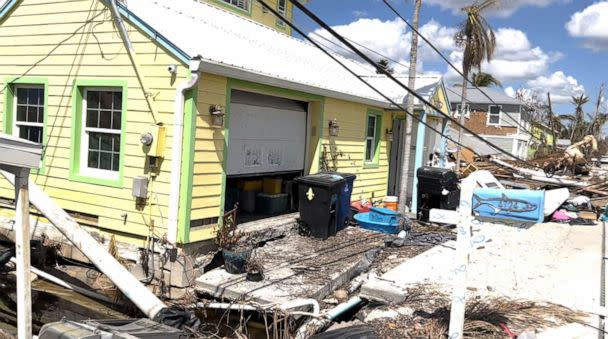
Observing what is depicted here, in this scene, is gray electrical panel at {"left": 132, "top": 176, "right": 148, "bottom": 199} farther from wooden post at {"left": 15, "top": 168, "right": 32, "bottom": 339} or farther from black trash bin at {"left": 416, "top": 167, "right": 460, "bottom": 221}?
black trash bin at {"left": 416, "top": 167, "right": 460, "bottom": 221}

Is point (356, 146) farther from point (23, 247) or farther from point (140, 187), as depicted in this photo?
point (23, 247)

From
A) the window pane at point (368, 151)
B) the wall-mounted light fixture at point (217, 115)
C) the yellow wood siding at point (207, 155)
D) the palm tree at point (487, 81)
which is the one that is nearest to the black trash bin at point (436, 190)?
the window pane at point (368, 151)

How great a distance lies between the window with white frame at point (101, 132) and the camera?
7887 millimetres

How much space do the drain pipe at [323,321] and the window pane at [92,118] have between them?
191 inches

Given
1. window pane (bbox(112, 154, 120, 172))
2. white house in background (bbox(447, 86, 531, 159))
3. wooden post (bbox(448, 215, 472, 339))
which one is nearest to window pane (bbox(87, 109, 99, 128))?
window pane (bbox(112, 154, 120, 172))

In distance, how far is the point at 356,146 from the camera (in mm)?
12195

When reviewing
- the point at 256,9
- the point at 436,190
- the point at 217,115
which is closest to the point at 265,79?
the point at 217,115

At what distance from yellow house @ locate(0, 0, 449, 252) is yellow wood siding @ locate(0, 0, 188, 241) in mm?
18

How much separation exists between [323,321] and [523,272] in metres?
3.49

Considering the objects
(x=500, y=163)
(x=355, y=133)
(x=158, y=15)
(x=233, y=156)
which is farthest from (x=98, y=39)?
(x=500, y=163)

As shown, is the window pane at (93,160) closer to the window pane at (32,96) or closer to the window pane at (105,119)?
the window pane at (105,119)

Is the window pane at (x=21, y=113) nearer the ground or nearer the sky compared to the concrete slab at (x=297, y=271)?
nearer the sky

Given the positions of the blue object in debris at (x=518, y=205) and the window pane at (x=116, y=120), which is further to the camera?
the blue object in debris at (x=518, y=205)

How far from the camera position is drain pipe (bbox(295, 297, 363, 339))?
17.9 feet
